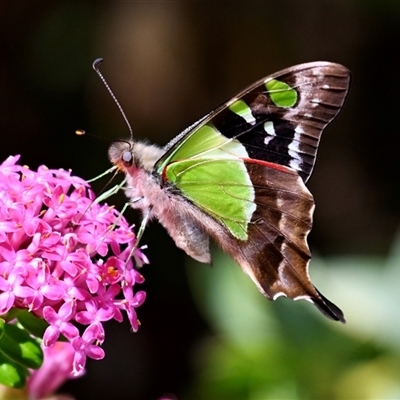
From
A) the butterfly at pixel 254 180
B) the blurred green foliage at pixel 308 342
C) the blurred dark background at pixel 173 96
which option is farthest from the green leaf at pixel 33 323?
the blurred dark background at pixel 173 96

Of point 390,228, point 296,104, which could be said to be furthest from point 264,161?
point 390,228

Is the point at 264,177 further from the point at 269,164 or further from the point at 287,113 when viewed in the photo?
the point at 287,113

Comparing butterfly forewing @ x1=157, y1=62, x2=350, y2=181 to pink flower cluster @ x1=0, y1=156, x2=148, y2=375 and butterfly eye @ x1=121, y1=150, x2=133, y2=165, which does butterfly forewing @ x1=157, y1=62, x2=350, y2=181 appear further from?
pink flower cluster @ x1=0, y1=156, x2=148, y2=375

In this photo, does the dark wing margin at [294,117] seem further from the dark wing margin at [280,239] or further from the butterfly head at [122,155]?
the butterfly head at [122,155]

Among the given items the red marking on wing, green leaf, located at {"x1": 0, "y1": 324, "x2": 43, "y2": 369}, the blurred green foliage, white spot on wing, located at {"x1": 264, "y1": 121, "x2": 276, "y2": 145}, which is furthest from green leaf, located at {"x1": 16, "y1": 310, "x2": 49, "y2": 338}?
the blurred green foliage

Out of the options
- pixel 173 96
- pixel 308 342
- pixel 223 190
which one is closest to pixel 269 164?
pixel 223 190
